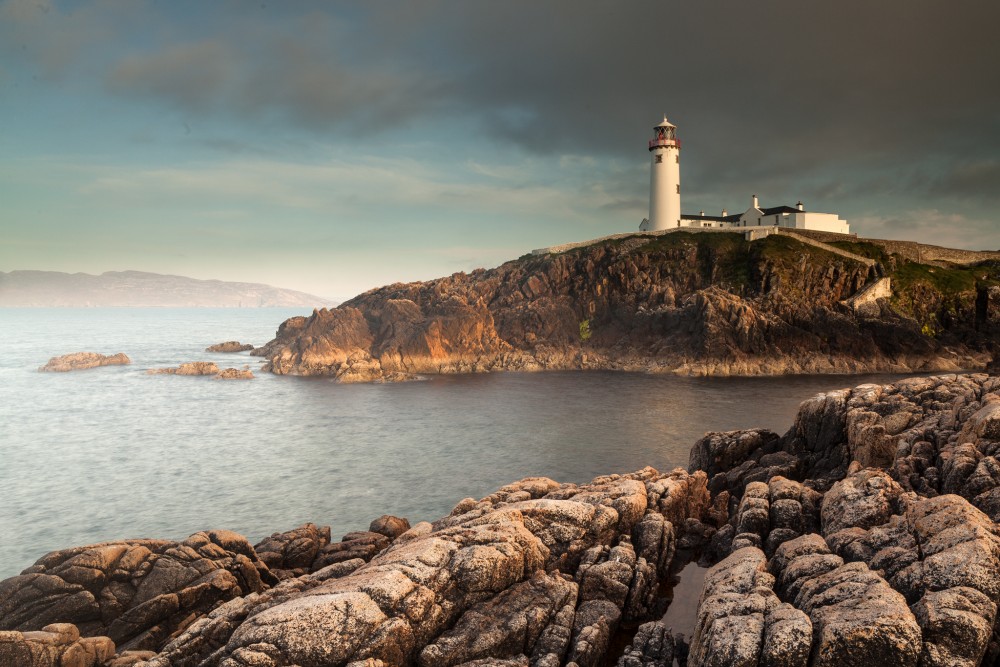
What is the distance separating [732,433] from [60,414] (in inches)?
2730

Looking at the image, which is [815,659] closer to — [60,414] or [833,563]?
[833,563]

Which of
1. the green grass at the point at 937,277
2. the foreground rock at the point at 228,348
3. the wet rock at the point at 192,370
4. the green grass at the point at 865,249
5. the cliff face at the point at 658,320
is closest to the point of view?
the cliff face at the point at 658,320

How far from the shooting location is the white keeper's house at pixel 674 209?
372 feet

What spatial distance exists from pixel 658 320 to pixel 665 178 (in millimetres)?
40643

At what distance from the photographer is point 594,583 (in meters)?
19.4

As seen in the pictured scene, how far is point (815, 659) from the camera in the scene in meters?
12.2

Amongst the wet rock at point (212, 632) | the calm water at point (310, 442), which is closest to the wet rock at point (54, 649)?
the wet rock at point (212, 632)

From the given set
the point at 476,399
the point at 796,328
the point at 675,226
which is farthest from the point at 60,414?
the point at 675,226

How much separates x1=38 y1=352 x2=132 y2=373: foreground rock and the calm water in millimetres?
11758

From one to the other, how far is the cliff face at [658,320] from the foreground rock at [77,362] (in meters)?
28.8

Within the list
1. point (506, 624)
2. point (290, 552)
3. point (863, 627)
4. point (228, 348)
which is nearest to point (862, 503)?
point (863, 627)

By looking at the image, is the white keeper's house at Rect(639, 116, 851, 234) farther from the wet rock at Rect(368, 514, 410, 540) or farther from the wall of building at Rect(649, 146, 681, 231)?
the wet rock at Rect(368, 514, 410, 540)

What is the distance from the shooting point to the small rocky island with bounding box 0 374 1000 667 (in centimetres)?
1310

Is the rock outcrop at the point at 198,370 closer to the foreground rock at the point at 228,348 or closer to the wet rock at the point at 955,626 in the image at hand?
the foreground rock at the point at 228,348
